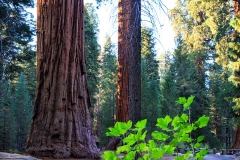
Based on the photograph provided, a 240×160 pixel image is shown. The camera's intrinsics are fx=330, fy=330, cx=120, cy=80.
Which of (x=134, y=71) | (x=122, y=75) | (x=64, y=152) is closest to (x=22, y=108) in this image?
(x=122, y=75)

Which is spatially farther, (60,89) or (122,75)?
(122,75)

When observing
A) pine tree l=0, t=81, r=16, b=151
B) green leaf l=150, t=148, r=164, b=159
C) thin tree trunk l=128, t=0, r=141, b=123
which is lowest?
pine tree l=0, t=81, r=16, b=151

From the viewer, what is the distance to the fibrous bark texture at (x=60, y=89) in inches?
215

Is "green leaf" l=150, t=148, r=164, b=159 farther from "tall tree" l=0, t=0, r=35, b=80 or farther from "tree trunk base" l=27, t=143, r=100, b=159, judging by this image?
"tree trunk base" l=27, t=143, r=100, b=159

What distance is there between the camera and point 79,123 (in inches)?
226

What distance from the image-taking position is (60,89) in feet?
18.6

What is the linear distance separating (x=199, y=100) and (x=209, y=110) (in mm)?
1883

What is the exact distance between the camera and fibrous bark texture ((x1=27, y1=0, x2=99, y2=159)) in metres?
5.46

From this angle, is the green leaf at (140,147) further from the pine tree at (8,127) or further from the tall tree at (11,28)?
the pine tree at (8,127)

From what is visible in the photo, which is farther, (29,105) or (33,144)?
(29,105)

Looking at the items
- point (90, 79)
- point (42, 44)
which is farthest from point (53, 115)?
point (90, 79)

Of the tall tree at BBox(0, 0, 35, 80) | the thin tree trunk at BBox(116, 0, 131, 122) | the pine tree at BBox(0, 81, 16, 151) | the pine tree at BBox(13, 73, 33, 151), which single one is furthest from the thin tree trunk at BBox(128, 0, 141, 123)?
the pine tree at BBox(13, 73, 33, 151)

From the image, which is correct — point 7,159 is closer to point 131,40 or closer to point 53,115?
point 53,115

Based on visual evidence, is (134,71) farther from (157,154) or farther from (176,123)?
(157,154)
